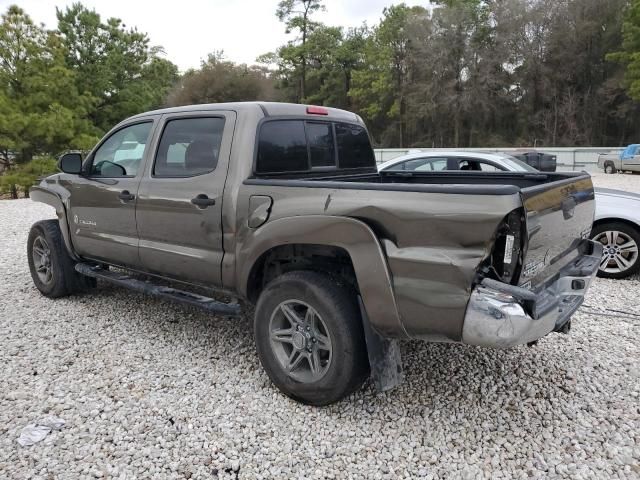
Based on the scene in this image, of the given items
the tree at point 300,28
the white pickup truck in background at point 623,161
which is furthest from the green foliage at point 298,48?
the white pickup truck in background at point 623,161

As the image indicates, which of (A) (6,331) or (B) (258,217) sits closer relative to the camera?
(B) (258,217)

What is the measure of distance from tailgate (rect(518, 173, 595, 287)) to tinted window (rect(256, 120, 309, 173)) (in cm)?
167

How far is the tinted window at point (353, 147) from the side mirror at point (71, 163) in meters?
2.40

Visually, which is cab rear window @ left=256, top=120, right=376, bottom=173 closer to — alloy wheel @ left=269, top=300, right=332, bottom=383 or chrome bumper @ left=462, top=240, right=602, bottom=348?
alloy wheel @ left=269, top=300, right=332, bottom=383

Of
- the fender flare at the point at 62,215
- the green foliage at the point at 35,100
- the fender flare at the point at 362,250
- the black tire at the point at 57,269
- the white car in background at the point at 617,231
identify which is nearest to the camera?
the fender flare at the point at 362,250

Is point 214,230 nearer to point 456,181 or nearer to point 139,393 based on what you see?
point 139,393

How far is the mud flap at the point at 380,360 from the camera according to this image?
2746 mm

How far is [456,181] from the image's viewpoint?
13.6ft

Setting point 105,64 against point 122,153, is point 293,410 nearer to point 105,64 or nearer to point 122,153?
point 122,153

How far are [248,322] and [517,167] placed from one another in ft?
15.8

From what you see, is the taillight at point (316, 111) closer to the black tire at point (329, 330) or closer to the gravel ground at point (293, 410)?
the black tire at point (329, 330)

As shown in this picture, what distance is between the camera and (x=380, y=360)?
277 cm

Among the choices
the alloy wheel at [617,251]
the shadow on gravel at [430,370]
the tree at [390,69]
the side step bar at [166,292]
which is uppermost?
the tree at [390,69]

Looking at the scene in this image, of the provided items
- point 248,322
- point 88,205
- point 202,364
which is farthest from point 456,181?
point 88,205
